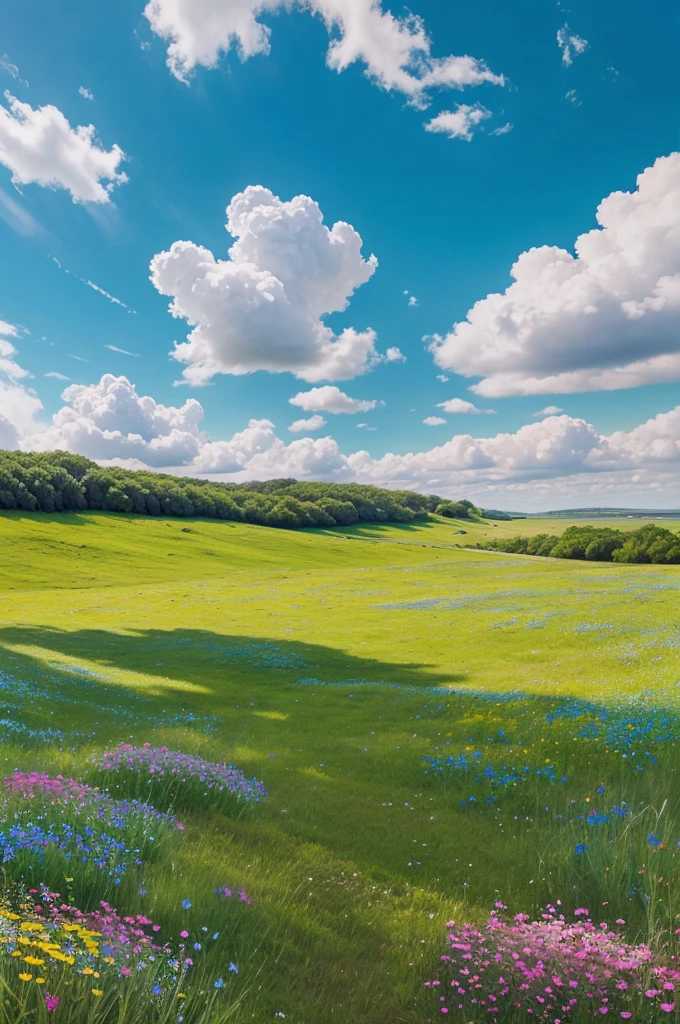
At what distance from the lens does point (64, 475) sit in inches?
5802

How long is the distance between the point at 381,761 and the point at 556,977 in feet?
30.8

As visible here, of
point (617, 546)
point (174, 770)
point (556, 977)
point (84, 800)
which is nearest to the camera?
point (556, 977)

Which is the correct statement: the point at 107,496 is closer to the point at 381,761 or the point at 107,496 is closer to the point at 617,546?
the point at 617,546

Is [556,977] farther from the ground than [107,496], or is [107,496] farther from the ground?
[107,496]

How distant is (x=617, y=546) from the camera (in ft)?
373

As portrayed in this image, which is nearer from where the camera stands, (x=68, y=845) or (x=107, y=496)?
(x=68, y=845)

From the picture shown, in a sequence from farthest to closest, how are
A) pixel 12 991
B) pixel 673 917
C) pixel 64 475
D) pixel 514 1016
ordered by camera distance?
pixel 64 475
pixel 673 917
pixel 514 1016
pixel 12 991

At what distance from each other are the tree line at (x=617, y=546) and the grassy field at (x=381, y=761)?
5739 centimetres

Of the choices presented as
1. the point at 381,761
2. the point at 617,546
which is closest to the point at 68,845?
the point at 381,761

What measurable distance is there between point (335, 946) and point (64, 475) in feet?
522

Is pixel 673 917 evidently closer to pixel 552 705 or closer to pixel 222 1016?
pixel 222 1016

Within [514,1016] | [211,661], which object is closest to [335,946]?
[514,1016]

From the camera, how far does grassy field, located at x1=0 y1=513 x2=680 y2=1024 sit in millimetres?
6191

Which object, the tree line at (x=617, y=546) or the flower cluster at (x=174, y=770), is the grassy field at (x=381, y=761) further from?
the tree line at (x=617, y=546)
